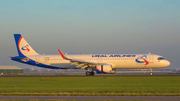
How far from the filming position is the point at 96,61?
5100cm

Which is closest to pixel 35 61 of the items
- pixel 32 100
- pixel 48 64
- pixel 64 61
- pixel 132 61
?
pixel 48 64

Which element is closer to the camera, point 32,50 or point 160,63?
point 160,63

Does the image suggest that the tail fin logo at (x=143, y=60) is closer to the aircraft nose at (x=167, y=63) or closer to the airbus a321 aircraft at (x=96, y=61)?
the airbus a321 aircraft at (x=96, y=61)

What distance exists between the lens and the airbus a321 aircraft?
4891cm

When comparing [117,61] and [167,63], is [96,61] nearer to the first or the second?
[117,61]

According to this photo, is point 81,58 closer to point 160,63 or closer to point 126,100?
point 160,63

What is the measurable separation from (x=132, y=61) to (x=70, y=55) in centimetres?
1239

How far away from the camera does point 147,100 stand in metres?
15.9

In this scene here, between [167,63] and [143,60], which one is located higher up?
[143,60]

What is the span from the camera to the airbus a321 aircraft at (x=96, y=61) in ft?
160

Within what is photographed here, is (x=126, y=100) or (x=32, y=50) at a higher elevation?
(x=32, y=50)

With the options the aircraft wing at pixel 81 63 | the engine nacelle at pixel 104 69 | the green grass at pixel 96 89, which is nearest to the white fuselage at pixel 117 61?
the aircraft wing at pixel 81 63

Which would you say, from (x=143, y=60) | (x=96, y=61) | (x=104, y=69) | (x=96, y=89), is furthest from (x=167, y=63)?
(x=96, y=89)

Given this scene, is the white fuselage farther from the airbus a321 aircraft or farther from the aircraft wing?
the aircraft wing
